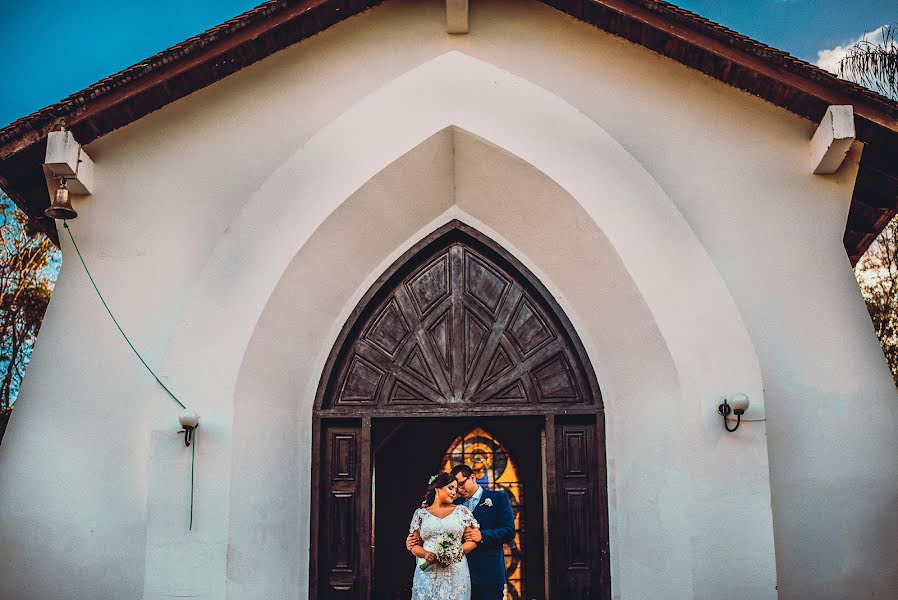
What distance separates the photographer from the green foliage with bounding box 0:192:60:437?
15391mm

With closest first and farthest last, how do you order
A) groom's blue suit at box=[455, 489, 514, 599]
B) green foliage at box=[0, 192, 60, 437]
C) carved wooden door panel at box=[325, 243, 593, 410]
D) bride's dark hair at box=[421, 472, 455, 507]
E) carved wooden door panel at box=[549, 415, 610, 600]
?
bride's dark hair at box=[421, 472, 455, 507] < groom's blue suit at box=[455, 489, 514, 599] < carved wooden door panel at box=[549, 415, 610, 600] < carved wooden door panel at box=[325, 243, 593, 410] < green foliage at box=[0, 192, 60, 437]

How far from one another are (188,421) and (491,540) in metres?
2.64

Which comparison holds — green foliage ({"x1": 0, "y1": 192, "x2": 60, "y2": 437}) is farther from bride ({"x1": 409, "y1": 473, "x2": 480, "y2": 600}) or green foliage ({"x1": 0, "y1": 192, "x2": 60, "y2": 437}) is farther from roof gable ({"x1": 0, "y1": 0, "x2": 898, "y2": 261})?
bride ({"x1": 409, "y1": 473, "x2": 480, "y2": 600})

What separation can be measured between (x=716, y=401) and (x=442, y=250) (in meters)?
3.03

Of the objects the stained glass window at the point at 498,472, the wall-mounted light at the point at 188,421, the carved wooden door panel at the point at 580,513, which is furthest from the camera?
the stained glass window at the point at 498,472

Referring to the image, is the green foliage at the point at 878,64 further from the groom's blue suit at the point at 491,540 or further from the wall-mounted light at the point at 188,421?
the wall-mounted light at the point at 188,421

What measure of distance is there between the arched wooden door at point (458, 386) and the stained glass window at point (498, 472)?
390cm

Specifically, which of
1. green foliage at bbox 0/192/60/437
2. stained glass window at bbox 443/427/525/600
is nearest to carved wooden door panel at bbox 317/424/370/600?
stained glass window at bbox 443/427/525/600

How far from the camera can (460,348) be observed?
27.3 ft

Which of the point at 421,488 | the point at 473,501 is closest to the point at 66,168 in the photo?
the point at 473,501

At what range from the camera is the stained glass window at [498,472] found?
11.8 meters

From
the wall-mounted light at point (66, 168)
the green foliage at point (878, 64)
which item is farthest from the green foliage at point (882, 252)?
the wall-mounted light at point (66, 168)

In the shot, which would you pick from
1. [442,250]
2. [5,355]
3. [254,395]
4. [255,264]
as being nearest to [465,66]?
[442,250]

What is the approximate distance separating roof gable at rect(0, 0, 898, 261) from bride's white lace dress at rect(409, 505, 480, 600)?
428 cm
